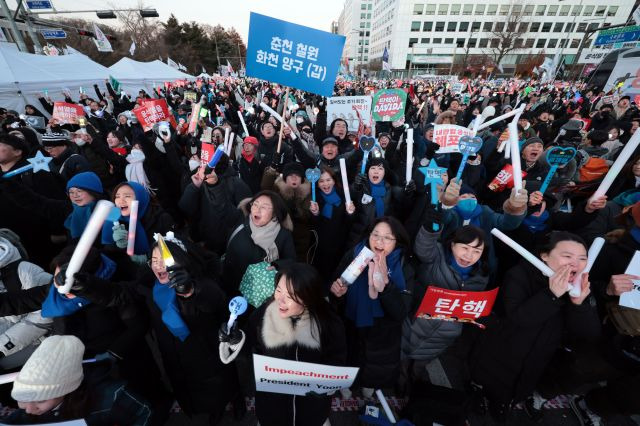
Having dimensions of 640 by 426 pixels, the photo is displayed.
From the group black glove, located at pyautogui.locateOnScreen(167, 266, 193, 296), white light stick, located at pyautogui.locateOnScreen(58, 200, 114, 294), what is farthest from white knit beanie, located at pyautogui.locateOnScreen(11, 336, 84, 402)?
black glove, located at pyautogui.locateOnScreen(167, 266, 193, 296)

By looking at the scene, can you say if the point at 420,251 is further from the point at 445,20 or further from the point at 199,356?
the point at 445,20

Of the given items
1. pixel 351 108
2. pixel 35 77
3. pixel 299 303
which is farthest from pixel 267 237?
pixel 35 77

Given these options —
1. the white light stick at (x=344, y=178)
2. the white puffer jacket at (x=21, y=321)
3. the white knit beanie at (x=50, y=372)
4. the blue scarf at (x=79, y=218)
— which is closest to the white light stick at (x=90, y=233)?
the white knit beanie at (x=50, y=372)

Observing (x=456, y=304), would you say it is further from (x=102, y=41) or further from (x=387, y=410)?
(x=102, y=41)

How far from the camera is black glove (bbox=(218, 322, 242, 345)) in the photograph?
171 cm

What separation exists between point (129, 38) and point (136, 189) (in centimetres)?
5265

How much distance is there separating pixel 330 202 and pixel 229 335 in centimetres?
209

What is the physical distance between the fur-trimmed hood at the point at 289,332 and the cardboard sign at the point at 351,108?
565cm

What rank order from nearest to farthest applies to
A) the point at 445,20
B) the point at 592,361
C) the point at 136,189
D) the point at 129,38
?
the point at 592,361, the point at 136,189, the point at 129,38, the point at 445,20

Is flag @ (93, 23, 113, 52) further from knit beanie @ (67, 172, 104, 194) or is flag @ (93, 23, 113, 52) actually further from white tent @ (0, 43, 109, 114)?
knit beanie @ (67, 172, 104, 194)

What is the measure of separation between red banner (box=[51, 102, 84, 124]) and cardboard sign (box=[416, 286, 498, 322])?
27.4 feet

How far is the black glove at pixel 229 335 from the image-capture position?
1.71m

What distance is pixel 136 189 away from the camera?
2.67m

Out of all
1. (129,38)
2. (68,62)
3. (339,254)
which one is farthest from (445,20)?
(339,254)
